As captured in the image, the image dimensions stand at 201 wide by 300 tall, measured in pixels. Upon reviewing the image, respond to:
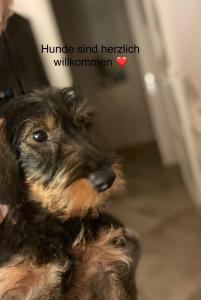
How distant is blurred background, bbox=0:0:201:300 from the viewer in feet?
7.11

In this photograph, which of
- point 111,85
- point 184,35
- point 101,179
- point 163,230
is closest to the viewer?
point 101,179

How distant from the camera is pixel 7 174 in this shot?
1.20m

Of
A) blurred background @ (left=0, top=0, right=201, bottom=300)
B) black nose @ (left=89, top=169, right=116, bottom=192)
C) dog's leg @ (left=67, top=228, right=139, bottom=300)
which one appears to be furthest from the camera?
blurred background @ (left=0, top=0, right=201, bottom=300)

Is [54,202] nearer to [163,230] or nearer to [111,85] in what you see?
[163,230]

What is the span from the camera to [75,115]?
1329 millimetres

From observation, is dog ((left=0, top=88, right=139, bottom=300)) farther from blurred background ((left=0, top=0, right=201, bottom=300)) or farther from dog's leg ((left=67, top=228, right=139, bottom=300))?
blurred background ((left=0, top=0, right=201, bottom=300))

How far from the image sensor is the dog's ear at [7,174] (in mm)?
1191

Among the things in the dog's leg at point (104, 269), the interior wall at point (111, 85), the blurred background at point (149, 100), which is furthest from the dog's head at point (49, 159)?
the interior wall at point (111, 85)

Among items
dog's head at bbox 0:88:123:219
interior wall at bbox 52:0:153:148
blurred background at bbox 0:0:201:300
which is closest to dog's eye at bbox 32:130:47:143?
dog's head at bbox 0:88:123:219

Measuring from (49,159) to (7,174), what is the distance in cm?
14

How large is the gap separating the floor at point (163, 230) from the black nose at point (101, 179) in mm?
1155

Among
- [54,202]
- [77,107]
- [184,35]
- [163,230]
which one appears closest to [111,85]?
[163,230]

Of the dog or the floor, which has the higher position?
the dog

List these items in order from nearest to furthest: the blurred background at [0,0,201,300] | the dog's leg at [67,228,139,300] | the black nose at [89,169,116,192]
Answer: the black nose at [89,169,116,192], the dog's leg at [67,228,139,300], the blurred background at [0,0,201,300]
